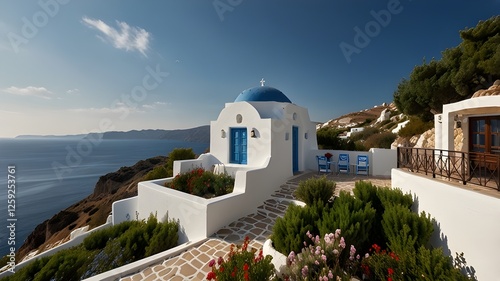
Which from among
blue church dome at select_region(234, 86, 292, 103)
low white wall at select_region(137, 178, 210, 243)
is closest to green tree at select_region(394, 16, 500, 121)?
blue church dome at select_region(234, 86, 292, 103)

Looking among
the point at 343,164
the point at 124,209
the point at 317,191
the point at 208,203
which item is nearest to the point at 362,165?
the point at 343,164

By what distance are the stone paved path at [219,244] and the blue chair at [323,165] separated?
2.56 metres

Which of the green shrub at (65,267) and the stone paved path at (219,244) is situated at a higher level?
the stone paved path at (219,244)

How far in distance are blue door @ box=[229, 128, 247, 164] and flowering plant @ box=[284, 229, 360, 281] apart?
6.75 m

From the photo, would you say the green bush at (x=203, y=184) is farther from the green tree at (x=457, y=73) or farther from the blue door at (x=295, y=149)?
the green tree at (x=457, y=73)

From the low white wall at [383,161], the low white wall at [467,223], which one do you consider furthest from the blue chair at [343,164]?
the low white wall at [467,223]

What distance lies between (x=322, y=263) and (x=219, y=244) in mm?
2931

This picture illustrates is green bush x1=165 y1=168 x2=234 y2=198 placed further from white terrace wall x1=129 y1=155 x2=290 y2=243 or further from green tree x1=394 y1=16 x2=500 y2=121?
green tree x1=394 y1=16 x2=500 y2=121

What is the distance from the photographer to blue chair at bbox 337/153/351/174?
1059 centimetres

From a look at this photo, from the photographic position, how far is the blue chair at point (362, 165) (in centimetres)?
1025

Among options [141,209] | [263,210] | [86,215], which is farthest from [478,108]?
[86,215]

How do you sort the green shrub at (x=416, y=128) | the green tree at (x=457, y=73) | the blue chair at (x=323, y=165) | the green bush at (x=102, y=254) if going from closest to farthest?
the green bush at (x=102, y=254) → the blue chair at (x=323, y=165) → the green tree at (x=457, y=73) → the green shrub at (x=416, y=128)

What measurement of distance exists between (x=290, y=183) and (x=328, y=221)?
5010mm

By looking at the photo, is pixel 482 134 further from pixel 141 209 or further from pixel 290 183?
pixel 141 209
